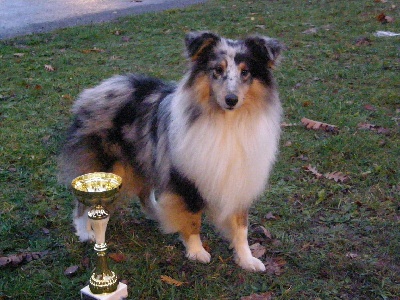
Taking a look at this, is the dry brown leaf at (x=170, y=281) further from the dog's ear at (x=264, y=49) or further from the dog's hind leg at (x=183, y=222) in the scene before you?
the dog's ear at (x=264, y=49)

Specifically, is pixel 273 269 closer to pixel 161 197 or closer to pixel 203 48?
pixel 161 197

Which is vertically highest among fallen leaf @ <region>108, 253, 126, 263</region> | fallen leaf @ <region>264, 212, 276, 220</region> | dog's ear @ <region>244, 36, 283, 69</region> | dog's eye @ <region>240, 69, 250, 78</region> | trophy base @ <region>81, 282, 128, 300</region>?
dog's ear @ <region>244, 36, 283, 69</region>

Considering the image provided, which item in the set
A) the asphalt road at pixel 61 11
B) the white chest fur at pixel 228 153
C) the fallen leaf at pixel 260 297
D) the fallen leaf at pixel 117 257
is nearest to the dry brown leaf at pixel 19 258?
the fallen leaf at pixel 117 257

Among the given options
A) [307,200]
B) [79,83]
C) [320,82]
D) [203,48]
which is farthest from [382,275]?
[79,83]

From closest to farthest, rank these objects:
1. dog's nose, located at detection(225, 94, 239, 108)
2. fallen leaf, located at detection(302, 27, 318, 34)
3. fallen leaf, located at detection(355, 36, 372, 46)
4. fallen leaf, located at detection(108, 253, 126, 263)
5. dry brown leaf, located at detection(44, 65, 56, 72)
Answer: dog's nose, located at detection(225, 94, 239, 108) → fallen leaf, located at detection(108, 253, 126, 263) → dry brown leaf, located at detection(44, 65, 56, 72) → fallen leaf, located at detection(355, 36, 372, 46) → fallen leaf, located at detection(302, 27, 318, 34)

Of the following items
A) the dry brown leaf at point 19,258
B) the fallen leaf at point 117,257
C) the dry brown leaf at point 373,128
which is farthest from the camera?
the dry brown leaf at point 373,128

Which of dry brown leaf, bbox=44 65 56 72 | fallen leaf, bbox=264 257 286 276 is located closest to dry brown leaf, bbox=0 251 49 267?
fallen leaf, bbox=264 257 286 276

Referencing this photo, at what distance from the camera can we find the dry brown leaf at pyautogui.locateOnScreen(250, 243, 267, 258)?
12.4ft

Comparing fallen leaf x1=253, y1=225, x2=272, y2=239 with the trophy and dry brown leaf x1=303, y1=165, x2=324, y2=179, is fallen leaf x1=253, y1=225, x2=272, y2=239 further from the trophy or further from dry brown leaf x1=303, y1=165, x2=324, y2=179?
the trophy

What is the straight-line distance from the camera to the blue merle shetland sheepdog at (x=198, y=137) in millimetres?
3293

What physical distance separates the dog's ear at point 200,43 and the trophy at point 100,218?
0.97 m

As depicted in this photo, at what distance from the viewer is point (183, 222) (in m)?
3.62

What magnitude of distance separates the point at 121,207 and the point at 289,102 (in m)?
2.92

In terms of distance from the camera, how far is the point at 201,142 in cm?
332
